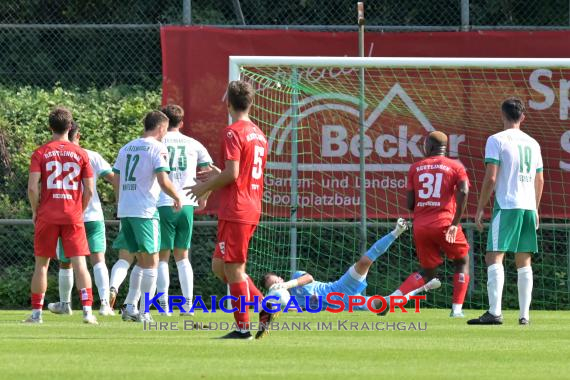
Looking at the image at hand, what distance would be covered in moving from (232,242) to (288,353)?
1028 millimetres

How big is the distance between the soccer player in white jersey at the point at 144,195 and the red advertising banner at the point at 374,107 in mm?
3665

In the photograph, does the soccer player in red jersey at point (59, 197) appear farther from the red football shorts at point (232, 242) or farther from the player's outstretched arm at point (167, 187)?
the red football shorts at point (232, 242)

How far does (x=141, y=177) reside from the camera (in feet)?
40.0

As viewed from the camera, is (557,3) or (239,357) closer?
(239,357)

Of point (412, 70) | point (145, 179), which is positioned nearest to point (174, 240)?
point (145, 179)

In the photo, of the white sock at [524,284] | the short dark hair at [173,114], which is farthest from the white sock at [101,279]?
the white sock at [524,284]

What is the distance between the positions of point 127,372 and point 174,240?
17.9ft

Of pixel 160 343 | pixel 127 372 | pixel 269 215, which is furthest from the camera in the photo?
pixel 269 215

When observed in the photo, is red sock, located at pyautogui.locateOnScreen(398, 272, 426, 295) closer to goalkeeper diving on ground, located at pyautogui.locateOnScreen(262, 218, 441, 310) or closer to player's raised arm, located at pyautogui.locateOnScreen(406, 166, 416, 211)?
goalkeeper diving on ground, located at pyautogui.locateOnScreen(262, 218, 441, 310)

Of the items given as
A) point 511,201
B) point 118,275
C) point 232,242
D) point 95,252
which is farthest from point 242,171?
point 95,252

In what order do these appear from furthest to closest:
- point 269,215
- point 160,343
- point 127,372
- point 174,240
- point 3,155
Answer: point 3,155, point 269,215, point 174,240, point 160,343, point 127,372

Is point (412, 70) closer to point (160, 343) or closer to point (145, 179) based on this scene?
point (145, 179)

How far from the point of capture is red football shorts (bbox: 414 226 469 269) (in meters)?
13.1

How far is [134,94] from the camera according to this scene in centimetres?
1803
